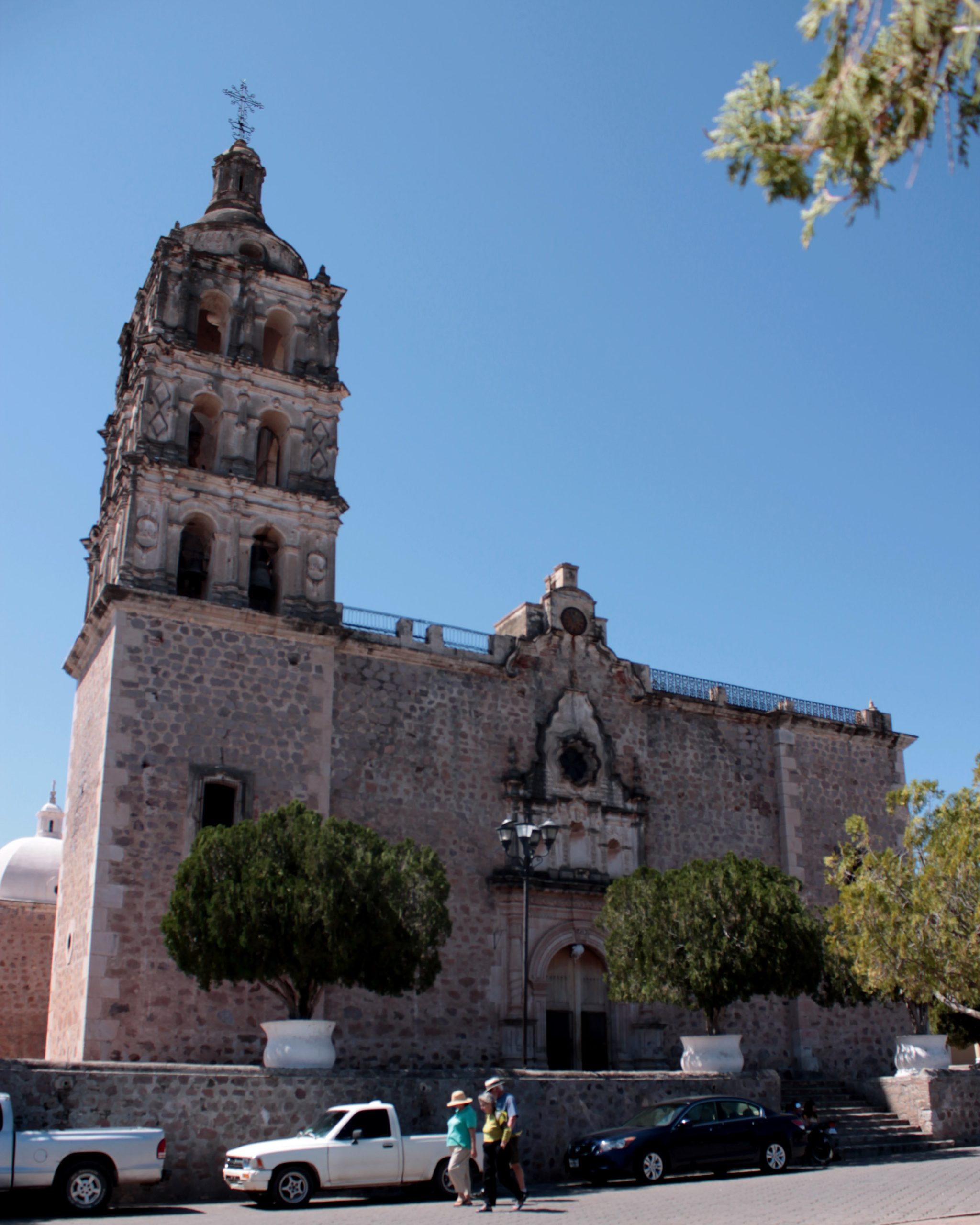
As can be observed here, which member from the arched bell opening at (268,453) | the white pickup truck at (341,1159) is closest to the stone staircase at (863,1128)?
the white pickup truck at (341,1159)

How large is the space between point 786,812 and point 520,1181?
14.6 meters

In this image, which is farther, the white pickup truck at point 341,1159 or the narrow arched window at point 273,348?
the narrow arched window at point 273,348

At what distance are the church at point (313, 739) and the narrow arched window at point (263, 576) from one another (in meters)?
0.05

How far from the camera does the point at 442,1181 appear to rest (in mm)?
12797

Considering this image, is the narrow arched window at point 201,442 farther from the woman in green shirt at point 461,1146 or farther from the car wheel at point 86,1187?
the woman in green shirt at point 461,1146

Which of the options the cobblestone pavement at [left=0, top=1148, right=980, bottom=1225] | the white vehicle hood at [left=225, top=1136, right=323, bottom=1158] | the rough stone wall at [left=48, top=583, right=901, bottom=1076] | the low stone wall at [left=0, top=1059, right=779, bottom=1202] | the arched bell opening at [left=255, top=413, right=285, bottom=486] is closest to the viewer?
the cobblestone pavement at [left=0, top=1148, right=980, bottom=1225]

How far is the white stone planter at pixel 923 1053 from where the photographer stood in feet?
63.7

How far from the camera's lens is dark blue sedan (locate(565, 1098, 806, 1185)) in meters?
13.7

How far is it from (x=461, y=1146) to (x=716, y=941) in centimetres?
681

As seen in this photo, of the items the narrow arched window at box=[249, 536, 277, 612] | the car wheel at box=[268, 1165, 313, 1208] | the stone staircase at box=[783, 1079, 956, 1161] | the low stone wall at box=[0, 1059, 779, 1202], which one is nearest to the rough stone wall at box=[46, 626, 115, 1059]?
the narrow arched window at box=[249, 536, 277, 612]

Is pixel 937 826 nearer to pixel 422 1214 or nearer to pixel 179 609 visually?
pixel 422 1214

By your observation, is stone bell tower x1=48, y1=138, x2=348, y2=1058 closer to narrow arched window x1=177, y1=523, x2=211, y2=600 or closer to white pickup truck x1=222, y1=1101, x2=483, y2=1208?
narrow arched window x1=177, y1=523, x2=211, y2=600

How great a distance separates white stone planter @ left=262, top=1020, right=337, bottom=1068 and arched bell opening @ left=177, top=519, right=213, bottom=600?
841cm

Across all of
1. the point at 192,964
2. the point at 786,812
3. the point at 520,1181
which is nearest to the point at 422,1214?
the point at 520,1181
